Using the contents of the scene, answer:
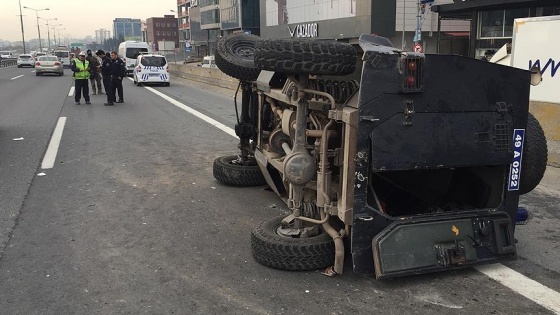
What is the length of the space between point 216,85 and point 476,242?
70.9ft

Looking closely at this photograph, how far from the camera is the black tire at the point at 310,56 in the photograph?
12.0 ft

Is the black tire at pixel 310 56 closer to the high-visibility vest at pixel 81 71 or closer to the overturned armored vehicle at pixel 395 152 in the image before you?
the overturned armored vehicle at pixel 395 152

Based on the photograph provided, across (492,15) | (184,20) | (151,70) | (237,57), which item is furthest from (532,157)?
(184,20)

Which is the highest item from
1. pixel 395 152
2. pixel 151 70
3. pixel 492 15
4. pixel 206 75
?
pixel 492 15

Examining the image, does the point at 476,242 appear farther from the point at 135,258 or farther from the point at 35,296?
the point at 35,296

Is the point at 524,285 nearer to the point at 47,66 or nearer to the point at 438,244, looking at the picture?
the point at 438,244

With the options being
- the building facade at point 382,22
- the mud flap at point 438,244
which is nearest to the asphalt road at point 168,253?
the mud flap at point 438,244

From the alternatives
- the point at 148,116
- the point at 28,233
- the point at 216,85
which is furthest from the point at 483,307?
the point at 216,85

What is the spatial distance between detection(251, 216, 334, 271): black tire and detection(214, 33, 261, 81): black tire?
7.84 feet

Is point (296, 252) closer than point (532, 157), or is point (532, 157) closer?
point (296, 252)

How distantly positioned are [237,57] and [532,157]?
11.7ft

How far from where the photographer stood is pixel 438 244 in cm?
372

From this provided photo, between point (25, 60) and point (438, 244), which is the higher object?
point (25, 60)

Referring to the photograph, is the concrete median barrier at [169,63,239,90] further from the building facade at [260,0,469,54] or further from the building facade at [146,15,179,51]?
the building facade at [146,15,179,51]
